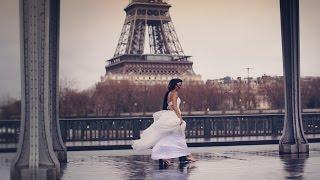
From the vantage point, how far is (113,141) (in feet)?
64.8

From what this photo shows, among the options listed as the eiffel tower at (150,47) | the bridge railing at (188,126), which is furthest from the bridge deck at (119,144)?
the eiffel tower at (150,47)

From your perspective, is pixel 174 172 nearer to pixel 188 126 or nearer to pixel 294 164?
pixel 294 164

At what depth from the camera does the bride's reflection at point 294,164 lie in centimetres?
889

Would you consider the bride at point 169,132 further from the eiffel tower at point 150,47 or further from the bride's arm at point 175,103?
the eiffel tower at point 150,47

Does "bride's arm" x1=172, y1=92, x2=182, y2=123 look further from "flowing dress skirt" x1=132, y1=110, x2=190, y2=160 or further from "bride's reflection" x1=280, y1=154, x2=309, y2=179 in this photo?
"bride's reflection" x1=280, y1=154, x2=309, y2=179

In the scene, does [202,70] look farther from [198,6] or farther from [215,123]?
[215,123]

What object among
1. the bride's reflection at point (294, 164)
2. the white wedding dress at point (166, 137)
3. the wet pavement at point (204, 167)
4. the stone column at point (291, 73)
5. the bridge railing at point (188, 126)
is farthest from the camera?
the bridge railing at point (188, 126)

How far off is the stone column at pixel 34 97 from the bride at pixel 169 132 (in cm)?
347

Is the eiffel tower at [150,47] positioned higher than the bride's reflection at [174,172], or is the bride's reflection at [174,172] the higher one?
the eiffel tower at [150,47]

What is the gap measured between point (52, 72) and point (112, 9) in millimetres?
77252

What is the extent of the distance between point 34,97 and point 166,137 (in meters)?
3.99

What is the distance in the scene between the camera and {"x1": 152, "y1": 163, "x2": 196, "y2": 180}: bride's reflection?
9219mm

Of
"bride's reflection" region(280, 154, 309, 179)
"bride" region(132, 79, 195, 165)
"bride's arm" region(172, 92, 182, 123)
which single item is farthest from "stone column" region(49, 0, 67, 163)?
"bride's reflection" region(280, 154, 309, 179)

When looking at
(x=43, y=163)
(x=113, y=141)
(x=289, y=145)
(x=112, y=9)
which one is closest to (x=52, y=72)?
(x=43, y=163)
